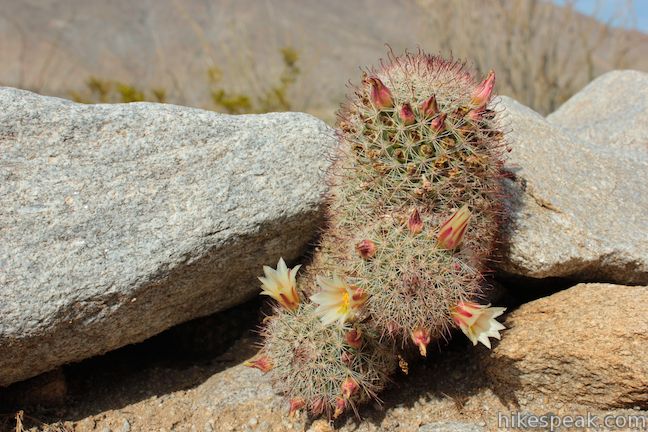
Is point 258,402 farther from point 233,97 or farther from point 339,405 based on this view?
point 233,97

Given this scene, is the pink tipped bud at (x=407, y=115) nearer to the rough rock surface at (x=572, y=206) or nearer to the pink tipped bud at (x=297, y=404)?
the rough rock surface at (x=572, y=206)

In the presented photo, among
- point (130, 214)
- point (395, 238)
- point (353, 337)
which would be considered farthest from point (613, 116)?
point (130, 214)

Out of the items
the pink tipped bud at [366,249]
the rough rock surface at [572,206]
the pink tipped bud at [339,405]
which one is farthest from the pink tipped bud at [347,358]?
the rough rock surface at [572,206]

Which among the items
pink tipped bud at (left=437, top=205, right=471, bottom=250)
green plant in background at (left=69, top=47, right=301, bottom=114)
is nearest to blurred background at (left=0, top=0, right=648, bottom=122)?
green plant in background at (left=69, top=47, right=301, bottom=114)

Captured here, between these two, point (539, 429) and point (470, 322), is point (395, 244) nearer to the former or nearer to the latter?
point (470, 322)

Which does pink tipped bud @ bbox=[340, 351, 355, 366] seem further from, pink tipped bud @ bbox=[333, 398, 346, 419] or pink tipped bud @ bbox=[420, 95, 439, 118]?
pink tipped bud @ bbox=[420, 95, 439, 118]

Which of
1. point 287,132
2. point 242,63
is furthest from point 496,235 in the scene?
point 242,63
